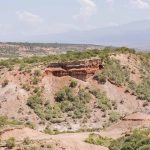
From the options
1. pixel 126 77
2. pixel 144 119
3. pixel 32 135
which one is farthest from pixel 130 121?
pixel 126 77

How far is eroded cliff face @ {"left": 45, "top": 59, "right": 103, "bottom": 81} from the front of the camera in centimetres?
6556

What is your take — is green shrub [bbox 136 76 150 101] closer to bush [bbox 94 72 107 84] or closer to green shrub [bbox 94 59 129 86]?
green shrub [bbox 94 59 129 86]

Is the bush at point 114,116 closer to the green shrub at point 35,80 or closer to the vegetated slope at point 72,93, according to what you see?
the vegetated slope at point 72,93

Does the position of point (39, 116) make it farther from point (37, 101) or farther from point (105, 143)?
point (105, 143)

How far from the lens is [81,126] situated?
195 feet

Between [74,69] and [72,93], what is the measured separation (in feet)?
9.38

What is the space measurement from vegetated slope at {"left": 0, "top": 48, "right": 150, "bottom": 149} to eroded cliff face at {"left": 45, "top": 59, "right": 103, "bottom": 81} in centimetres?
11

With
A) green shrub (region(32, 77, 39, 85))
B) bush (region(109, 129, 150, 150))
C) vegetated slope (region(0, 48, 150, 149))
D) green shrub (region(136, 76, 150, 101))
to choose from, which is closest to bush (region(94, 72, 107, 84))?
vegetated slope (region(0, 48, 150, 149))

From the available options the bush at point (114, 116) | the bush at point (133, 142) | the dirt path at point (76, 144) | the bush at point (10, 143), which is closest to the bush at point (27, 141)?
the bush at point (10, 143)

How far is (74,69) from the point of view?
65812 mm

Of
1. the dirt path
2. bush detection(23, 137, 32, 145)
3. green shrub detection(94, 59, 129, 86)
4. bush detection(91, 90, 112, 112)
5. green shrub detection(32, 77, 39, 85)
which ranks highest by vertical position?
green shrub detection(94, 59, 129, 86)

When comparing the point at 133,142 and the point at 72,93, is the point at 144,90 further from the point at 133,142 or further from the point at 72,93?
the point at 133,142

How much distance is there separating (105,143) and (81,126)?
1797cm

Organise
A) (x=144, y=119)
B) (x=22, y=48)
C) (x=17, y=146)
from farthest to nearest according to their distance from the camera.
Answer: (x=22, y=48) → (x=144, y=119) → (x=17, y=146)
